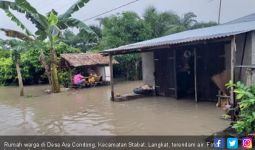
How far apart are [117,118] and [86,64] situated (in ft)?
37.0

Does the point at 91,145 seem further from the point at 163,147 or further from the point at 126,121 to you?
the point at 126,121

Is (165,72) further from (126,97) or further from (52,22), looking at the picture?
(52,22)

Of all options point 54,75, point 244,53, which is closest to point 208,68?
point 244,53

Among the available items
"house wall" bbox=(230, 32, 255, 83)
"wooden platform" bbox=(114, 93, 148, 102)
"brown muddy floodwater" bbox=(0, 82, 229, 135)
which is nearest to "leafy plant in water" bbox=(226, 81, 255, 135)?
"brown muddy floodwater" bbox=(0, 82, 229, 135)

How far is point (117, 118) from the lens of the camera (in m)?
9.05

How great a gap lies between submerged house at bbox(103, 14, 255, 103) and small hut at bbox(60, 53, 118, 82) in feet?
22.0

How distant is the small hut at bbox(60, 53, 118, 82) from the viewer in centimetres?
1961

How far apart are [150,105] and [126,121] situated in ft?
8.82

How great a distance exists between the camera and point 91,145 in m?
6.30

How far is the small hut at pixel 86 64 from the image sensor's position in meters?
19.6

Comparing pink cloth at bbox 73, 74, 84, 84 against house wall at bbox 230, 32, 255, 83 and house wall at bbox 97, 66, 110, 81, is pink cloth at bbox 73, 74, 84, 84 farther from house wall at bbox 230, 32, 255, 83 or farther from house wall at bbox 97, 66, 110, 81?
house wall at bbox 230, 32, 255, 83

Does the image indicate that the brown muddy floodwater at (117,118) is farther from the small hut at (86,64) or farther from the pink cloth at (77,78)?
the small hut at (86,64)

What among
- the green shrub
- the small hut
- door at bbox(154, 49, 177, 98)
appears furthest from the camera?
the green shrub

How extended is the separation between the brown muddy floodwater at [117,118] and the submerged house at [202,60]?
735 mm
